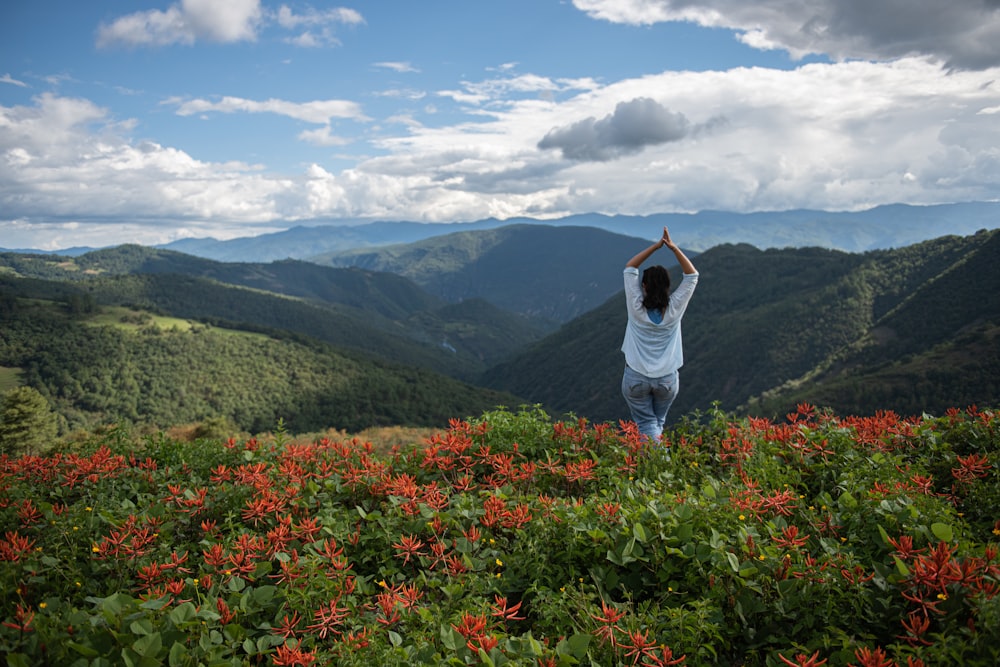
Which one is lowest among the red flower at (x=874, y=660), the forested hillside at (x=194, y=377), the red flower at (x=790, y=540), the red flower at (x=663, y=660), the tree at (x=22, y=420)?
the forested hillside at (x=194, y=377)

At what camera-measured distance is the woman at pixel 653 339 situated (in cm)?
610

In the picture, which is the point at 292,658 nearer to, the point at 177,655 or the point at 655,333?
the point at 177,655

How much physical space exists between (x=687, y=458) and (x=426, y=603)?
118 inches

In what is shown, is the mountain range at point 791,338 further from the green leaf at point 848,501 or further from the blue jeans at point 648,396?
the green leaf at point 848,501

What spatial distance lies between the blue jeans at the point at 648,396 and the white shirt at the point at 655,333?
0.09 meters

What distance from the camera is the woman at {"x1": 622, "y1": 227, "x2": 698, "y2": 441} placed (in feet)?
20.0

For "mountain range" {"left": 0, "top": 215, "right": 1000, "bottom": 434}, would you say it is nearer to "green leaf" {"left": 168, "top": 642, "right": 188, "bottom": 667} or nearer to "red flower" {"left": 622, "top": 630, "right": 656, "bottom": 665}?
"red flower" {"left": 622, "top": 630, "right": 656, "bottom": 665}

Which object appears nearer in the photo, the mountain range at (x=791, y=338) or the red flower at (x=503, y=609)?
the red flower at (x=503, y=609)

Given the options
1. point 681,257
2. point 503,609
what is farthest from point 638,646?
point 681,257

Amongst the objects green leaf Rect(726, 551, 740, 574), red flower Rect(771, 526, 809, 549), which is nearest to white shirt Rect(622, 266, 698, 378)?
red flower Rect(771, 526, 809, 549)

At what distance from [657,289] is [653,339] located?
57 cm

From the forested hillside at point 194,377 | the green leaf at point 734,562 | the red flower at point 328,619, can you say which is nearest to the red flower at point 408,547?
the red flower at point 328,619

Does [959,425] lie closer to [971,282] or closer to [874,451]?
[874,451]

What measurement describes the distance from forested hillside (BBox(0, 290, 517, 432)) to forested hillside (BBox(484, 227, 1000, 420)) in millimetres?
43517
